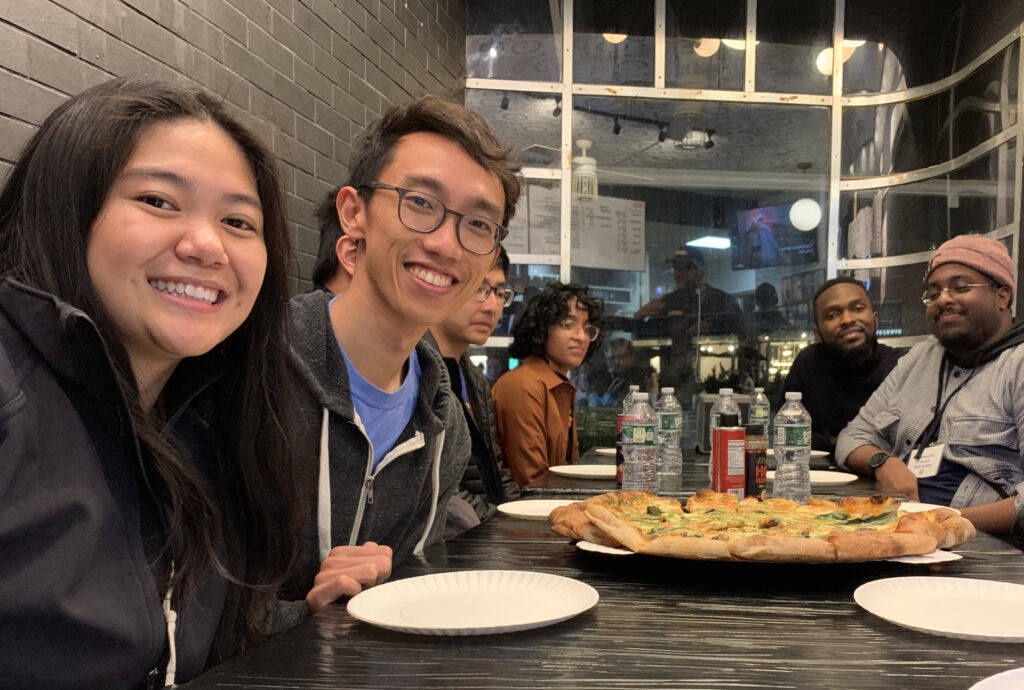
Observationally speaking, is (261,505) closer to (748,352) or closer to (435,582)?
(435,582)

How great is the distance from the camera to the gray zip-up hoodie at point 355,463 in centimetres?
159

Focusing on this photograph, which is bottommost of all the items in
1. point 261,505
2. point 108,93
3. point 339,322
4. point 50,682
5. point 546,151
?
point 50,682

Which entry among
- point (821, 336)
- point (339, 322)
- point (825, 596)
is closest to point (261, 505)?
point (339, 322)

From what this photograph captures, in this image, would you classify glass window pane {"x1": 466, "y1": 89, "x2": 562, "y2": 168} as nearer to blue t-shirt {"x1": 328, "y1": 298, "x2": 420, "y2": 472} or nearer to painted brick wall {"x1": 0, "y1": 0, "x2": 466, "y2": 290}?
painted brick wall {"x1": 0, "y1": 0, "x2": 466, "y2": 290}

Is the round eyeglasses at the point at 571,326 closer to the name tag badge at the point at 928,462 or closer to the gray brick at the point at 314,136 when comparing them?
the gray brick at the point at 314,136

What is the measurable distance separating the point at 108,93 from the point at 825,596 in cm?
124

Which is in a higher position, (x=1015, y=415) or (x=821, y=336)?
(x=821, y=336)

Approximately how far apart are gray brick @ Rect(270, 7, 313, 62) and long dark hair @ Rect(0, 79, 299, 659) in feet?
7.49

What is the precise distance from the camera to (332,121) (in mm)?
3820

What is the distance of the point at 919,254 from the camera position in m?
5.46

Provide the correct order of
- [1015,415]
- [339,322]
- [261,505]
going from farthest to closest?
[1015,415] → [339,322] → [261,505]

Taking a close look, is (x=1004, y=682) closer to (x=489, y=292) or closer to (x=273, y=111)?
(x=489, y=292)

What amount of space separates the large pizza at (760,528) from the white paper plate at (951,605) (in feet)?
0.33

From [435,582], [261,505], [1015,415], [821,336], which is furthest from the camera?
[821,336]
